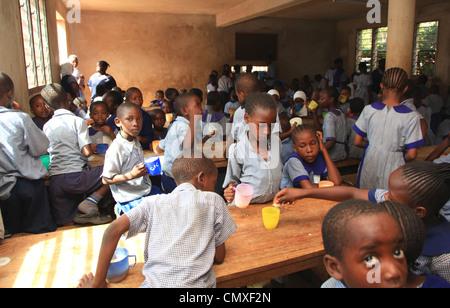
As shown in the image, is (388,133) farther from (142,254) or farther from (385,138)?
(142,254)

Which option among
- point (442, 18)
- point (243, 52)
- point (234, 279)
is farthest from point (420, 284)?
point (243, 52)

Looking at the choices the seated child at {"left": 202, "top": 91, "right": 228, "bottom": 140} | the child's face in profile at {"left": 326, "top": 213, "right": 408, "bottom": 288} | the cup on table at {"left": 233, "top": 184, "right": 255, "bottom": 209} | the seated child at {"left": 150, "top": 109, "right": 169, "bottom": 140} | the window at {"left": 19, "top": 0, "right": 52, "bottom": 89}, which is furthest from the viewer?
the window at {"left": 19, "top": 0, "right": 52, "bottom": 89}

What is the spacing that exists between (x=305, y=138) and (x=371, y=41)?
11.4 metres

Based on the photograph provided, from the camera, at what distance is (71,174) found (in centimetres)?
291

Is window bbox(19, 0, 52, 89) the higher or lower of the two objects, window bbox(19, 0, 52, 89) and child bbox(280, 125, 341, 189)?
the higher

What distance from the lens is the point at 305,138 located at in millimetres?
2365

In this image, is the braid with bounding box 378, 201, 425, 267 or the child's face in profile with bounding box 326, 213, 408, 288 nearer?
the child's face in profile with bounding box 326, 213, 408, 288

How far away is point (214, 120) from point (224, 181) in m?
2.38

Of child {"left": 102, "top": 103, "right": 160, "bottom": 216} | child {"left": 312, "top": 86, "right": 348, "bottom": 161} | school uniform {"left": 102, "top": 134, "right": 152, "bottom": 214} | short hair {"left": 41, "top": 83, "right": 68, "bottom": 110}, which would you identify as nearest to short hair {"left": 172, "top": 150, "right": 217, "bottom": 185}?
child {"left": 102, "top": 103, "right": 160, "bottom": 216}

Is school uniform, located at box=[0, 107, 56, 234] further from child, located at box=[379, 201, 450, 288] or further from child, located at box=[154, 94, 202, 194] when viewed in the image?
child, located at box=[379, 201, 450, 288]

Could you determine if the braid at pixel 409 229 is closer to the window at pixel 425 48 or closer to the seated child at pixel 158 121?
the seated child at pixel 158 121

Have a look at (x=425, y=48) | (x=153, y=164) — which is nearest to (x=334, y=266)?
(x=153, y=164)

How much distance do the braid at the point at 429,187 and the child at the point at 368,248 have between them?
350mm

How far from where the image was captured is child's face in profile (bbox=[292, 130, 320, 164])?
7.77ft
